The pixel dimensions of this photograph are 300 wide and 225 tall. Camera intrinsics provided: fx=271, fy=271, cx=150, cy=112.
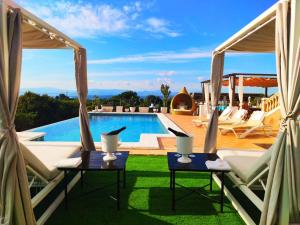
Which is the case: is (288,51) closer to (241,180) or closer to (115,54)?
(241,180)

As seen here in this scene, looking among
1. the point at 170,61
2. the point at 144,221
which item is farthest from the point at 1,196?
the point at 170,61

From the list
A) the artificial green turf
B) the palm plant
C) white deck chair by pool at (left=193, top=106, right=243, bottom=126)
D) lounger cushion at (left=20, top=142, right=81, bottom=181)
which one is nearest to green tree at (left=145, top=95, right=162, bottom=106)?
the palm plant

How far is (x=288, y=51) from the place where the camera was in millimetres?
2469

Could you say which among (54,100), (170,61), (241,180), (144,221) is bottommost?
(144,221)

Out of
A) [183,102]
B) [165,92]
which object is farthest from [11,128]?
[165,92]

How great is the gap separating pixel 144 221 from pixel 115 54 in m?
33.4

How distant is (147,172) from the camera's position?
4.89 meters

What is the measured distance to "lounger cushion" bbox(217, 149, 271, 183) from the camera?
9.66 ft

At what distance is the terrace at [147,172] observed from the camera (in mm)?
2434

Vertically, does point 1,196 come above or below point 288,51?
below

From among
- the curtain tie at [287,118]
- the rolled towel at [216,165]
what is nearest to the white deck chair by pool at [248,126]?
the rolled towel at [216,165]

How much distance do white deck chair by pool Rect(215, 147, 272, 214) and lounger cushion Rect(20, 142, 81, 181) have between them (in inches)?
91.7

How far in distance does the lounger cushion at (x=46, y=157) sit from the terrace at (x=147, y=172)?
0.01 metres

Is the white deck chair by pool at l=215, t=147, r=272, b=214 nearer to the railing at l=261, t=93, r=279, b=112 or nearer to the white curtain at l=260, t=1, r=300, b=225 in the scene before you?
the white curtain at l=260, t=1, r=300, b=225
